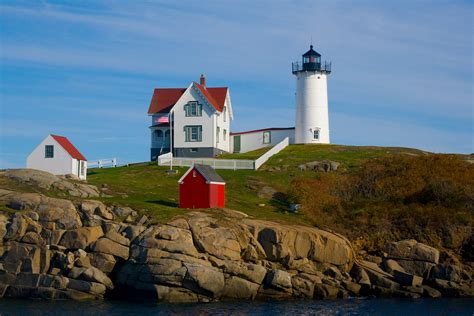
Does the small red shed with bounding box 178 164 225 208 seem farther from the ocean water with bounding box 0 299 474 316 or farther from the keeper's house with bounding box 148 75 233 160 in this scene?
the keeper's house with bounding box 148 75 233 160

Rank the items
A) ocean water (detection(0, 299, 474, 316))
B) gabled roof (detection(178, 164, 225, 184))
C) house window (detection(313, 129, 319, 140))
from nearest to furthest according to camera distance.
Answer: ocean water (detection(0, 299, 474, 316)) → gabled roof (detection(178, 164, 225, 184)) → house window (detection(313, 129, 319, 140))

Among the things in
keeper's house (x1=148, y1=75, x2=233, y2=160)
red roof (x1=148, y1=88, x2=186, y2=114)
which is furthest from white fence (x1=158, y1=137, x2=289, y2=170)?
red roof (x1=148, y1=88, x2=186, y2=114)

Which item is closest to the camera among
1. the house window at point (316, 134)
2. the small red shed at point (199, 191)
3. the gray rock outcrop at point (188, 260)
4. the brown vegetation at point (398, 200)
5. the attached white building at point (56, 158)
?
the gray rock outcrop at point (188, 260)

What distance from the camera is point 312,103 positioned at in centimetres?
7562

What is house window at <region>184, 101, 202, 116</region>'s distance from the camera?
69.7m

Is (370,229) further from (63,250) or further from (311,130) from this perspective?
(311,130)

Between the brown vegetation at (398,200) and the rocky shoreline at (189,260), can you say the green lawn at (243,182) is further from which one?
the rocky shoreline at (189,260)

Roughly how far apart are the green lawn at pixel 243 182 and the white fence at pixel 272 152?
0.54 metres

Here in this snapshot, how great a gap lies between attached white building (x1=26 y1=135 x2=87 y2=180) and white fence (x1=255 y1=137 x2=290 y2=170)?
14.4m

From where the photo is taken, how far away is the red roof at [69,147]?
57.7 meters

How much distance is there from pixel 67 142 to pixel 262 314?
28.3 meters

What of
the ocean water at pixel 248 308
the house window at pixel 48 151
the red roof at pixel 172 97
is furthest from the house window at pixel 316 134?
the ocean water at pixel 248 308

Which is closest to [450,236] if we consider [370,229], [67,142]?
[370,229]

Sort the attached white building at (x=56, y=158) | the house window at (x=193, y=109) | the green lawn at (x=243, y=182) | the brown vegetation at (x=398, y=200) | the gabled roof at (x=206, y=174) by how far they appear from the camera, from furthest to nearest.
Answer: the house window at (x=193, y=109)
the attached white building at (x=56, y=158)
the green lawn at (x=243, y=182)
the gabled roof at (x=206, y=174)
the brown vegetation at (x=398, y=200)
